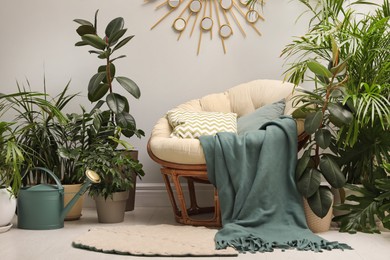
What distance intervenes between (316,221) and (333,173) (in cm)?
29

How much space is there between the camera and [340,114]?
3660mm

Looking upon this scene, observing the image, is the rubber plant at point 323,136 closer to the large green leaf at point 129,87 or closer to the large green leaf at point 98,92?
the large green leaf at point 129,87

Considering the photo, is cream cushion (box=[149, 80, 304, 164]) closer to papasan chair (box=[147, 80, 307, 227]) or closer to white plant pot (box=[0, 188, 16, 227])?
papasan chair (box=[147, 80, 307, 227])

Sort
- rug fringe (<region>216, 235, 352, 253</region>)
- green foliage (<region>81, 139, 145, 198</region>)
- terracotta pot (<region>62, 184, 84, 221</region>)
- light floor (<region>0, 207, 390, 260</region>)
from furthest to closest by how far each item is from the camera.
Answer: terracotta pot (<region>62, 184, 84, 221</region>) → green foliage (<region>81, 139, 145, 198</region>) → rug fringe (<region>216, 235, 352, 253</region>) → light floor (<region>0, 207, 390, 260</region>)

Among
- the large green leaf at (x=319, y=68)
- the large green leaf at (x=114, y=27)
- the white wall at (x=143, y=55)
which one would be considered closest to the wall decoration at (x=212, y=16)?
the white wall at (x=143, y=55)

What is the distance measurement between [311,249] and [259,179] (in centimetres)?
61

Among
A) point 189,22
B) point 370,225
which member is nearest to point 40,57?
point 189,22

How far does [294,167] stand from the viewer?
3.82 metres

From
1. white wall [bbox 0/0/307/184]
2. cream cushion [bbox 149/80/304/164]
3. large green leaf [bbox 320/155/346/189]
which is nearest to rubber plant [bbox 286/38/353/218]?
large green leaf [bbox 320/155/346/189]

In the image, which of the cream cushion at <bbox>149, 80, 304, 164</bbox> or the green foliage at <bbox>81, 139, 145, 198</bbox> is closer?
the green foliage at <bbox>81, 139, 145, 198</bbox>

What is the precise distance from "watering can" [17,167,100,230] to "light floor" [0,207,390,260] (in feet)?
0.22

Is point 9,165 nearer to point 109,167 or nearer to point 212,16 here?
point 109,167

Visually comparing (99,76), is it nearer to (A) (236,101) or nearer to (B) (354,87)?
(A) (236,101)

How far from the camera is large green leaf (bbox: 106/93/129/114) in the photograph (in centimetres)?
430
